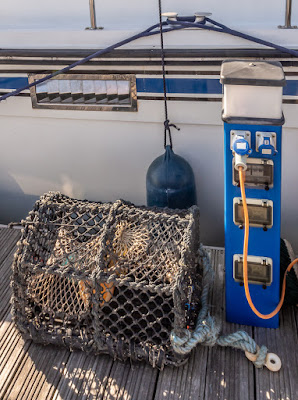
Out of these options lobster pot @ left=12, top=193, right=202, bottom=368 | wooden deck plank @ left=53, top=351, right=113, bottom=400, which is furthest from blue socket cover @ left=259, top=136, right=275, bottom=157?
wooden deck plank @ left=53, top=351, right=113, bottom=400

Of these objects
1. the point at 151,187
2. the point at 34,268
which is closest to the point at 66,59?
the point at 151,187

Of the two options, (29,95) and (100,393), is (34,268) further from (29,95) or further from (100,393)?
(29,95)

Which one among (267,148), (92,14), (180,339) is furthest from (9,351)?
(92,14)

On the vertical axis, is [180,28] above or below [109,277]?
above

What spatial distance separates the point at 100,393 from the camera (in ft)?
8.06

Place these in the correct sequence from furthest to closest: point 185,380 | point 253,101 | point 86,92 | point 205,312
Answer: point 86,92 → point 205,312 → point 185,380 → point 253,101

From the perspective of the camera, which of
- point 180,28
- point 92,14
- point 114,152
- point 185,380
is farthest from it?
point 114,152

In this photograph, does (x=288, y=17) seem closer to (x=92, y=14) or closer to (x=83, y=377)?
(x=92, y=14)

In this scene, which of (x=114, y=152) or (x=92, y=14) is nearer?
(x=92, y=14)

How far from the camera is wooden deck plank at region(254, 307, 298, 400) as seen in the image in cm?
240

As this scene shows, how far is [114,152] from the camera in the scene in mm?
3512

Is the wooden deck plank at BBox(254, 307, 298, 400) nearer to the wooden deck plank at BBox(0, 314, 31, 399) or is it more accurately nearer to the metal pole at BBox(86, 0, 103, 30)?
the wooden deck plank at BBox(0, 314, 31, 399)

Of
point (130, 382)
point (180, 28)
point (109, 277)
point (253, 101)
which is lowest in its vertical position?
point (130, 382)

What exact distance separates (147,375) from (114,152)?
1.57m
